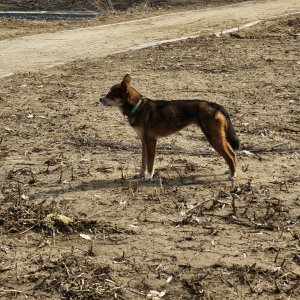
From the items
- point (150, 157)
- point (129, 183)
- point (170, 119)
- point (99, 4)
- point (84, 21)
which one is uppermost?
point (170, 119)

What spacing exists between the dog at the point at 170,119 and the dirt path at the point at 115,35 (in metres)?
6.25

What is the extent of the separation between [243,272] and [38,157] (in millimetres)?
3576

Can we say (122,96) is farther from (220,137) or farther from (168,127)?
(220,137)

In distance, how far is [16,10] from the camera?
25984mm

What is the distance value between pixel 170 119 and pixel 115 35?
35.2 feet

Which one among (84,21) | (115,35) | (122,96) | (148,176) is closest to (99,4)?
(84,21)

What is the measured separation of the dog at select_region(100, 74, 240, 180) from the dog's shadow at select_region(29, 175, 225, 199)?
0.13 metres

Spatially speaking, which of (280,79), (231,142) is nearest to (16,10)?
(280,79)

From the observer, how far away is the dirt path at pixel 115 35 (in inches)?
595

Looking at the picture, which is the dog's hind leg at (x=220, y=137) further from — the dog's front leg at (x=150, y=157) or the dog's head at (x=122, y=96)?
the dog's head at (x=122, y=96)

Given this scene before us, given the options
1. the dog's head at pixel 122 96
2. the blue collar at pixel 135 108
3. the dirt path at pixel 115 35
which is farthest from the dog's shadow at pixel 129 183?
the dirt path at pixel 115 35

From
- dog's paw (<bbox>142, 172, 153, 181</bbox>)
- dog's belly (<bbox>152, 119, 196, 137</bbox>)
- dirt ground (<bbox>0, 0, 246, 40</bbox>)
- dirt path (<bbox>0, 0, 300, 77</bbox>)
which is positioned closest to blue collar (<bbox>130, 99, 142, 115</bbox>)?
dog's belly (<bbox>152, 119, 196, 137</bbox>)

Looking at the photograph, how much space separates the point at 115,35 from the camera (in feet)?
58.8

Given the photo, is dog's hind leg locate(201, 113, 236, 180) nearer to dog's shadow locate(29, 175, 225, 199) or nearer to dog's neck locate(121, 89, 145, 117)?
dog's shadow locate(29, 175, 225, 199)
